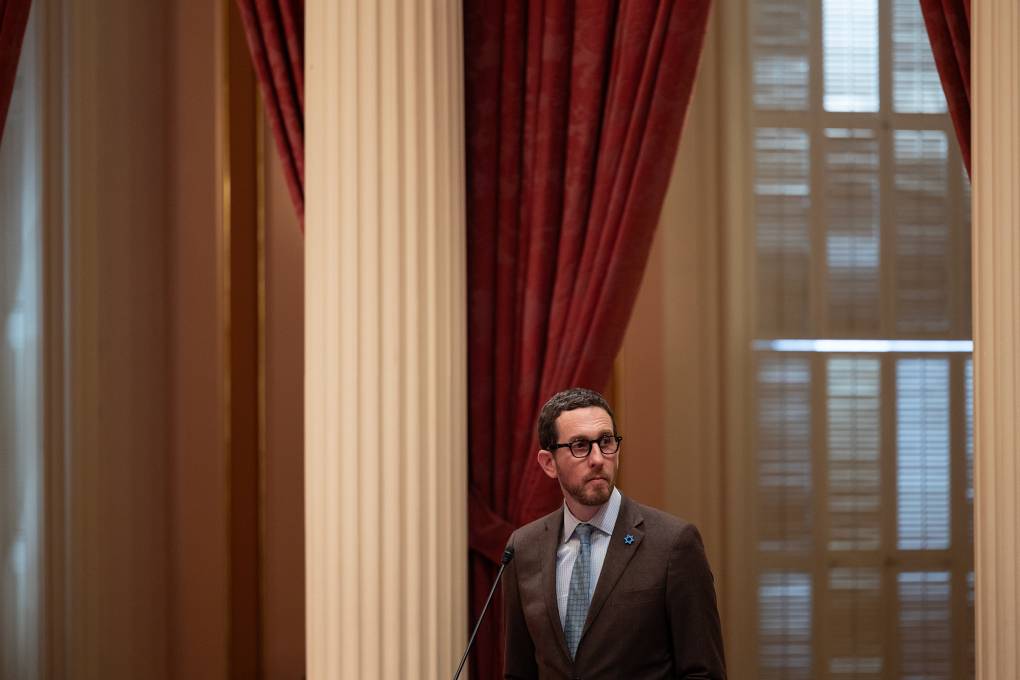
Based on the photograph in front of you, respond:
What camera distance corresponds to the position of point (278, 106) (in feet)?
10.3

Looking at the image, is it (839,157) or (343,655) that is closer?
(343,655)

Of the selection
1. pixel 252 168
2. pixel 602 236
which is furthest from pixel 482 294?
pixel 252 168

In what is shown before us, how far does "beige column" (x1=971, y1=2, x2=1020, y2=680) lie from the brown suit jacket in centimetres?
96

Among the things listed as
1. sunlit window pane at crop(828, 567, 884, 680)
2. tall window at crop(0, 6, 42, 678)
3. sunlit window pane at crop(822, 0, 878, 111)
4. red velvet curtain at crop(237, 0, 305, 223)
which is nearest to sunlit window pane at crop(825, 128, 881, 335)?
sunlit window pane at crop(822, 0, 878, 111)

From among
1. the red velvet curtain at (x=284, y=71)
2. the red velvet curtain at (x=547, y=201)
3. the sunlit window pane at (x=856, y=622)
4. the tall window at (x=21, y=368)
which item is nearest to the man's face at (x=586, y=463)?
the red velvet curtain at (x=547, y=201)

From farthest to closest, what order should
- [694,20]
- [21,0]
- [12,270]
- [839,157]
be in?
1. [839,157]
2. [12,270]
3. [21,0]
4. [694,20]

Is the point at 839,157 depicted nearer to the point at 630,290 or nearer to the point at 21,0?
the point at 630,290

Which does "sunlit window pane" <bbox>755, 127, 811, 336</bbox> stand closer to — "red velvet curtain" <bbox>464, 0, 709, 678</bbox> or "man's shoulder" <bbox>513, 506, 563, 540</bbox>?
"red velvet curtain" <bbox>464, 0, 709, 678</bbox>

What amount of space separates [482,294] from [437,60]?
75 cm

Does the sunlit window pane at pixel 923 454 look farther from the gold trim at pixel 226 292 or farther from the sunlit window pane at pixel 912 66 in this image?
the gold trim at pixel 226 292

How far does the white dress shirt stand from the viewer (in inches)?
89.2

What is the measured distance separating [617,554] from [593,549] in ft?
0.25

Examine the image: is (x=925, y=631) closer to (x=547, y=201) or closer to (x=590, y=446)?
(x=547, y=201)

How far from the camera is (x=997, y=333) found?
8.91 ft
